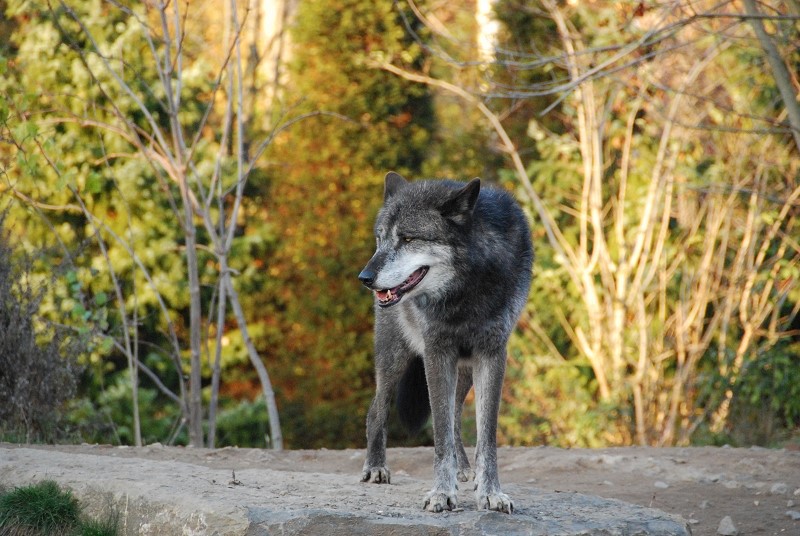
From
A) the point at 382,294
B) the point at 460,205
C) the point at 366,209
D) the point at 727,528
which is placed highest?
the point at 366,209

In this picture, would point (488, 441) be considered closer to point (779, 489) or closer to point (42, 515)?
point (42, 515)

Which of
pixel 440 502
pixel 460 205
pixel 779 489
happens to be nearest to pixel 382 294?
pixel 460 205

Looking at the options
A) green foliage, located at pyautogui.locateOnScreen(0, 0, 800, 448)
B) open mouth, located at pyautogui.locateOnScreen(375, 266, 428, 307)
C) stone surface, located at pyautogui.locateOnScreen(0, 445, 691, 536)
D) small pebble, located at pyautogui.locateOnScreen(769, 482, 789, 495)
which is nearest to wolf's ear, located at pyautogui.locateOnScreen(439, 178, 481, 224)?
open mouth, located at pyautogui.locateOnScreen(375, 266, 428, 307)

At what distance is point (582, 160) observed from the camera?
34.4 ft

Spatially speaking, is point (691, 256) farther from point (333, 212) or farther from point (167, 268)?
point (167, 268)

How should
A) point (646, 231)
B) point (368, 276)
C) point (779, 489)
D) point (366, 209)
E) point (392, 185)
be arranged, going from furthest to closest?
1. point (366, 209)
2. point (646, 231)
3. point (779, 489)
4. point (392, 185)
5. point (368, 276)

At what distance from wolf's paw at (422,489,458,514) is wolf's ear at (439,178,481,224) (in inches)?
50.5

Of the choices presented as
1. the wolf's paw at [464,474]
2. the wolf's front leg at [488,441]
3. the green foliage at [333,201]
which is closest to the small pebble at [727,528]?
the wolf's paw at [464,474]

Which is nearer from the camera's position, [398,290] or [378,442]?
[398,290]

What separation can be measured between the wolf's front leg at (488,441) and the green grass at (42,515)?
5.83 feet

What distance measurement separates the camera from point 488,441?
439 cm

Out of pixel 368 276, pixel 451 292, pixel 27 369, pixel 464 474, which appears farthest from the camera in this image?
pixel 27 369

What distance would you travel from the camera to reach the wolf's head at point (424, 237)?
4355mm

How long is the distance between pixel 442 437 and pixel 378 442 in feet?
3.33
